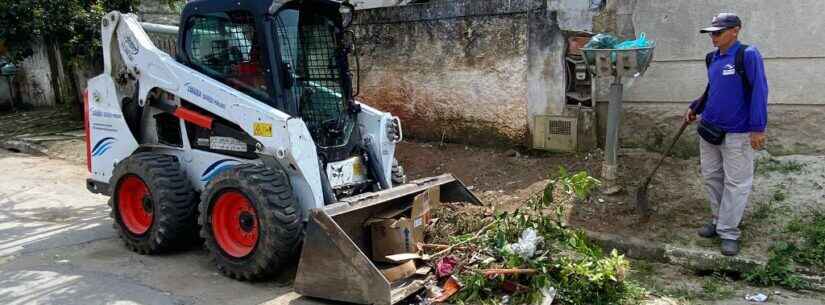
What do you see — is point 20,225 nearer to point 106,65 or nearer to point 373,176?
point 106,65

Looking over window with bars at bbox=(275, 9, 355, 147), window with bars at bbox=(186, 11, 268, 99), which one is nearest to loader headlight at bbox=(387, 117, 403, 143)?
window with bars at bbox=(275, 9, 355, 147)

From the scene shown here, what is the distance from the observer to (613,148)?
18.7ft

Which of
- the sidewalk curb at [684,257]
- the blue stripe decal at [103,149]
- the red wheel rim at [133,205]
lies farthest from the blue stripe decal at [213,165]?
the sidewalk curb at [684,257]

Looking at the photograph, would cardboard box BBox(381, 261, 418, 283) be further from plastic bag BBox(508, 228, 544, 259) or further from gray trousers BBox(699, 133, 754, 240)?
gray trousers BBox(699, 133, 754, 240)

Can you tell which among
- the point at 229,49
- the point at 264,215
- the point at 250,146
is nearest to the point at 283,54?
the point at 229,49

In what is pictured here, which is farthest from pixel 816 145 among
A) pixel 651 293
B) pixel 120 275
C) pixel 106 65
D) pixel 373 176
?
pixel 106 65

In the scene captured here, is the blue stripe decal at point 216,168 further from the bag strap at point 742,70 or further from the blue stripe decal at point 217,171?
→ the bag strap at point 742,70

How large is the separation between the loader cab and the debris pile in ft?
4.81

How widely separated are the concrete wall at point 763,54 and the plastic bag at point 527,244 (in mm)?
2836

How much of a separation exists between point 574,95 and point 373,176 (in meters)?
2.74

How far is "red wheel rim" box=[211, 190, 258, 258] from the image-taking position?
4.74 meters

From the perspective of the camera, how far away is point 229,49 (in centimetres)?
522

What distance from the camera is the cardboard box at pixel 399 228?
4504 millimetres

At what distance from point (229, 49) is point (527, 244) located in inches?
115
